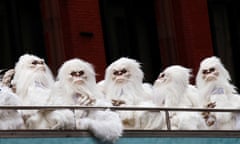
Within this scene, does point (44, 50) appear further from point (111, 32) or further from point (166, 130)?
point (166, 130)

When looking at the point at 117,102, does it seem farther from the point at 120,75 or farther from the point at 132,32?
the point at 132,32

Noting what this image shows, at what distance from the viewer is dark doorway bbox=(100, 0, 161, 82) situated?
78.5ft

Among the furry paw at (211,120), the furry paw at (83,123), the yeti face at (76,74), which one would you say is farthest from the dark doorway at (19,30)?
the furry paw at (83,123)

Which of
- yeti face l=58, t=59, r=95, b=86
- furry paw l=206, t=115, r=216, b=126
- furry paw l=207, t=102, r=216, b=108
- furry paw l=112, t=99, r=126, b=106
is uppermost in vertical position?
yeti face l=58, t=59, r=95, b=86

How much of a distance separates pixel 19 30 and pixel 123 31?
252cm

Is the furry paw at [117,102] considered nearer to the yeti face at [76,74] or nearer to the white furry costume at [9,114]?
the yeti face at [76,74]

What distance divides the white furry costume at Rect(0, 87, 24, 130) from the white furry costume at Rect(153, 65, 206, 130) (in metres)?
2.69

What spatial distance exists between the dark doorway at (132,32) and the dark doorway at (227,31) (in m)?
1.61

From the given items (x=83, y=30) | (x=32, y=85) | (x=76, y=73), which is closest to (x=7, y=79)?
(x=32, y=85)

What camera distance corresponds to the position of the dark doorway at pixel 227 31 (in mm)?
25500

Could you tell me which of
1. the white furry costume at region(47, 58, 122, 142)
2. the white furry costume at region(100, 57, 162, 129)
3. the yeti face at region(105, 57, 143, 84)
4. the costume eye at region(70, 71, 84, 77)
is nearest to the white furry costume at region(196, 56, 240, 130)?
the white furry costume at region(100, 57, 162, 129)

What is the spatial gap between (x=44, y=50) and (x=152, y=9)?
3031mm

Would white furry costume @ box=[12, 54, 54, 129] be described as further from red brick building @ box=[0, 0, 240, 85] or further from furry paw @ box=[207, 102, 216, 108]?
red brick building @ box=[0, 0, 240, 85]

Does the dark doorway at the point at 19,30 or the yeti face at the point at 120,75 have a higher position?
the dark doorway at the point at 19,30
